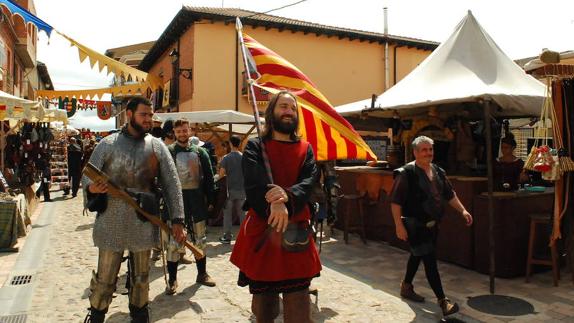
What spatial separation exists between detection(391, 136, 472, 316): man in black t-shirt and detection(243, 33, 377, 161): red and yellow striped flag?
1.94 feet

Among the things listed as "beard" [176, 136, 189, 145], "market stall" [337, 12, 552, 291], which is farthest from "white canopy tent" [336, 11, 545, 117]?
"beard" [176, 136, 189, 145]

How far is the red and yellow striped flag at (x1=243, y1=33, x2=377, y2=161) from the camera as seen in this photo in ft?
13.5

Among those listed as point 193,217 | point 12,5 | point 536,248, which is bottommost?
point 536,248

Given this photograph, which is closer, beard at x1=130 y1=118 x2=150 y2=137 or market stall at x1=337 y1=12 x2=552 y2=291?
beard at x1=130 y1=118 x2=150 y2=137

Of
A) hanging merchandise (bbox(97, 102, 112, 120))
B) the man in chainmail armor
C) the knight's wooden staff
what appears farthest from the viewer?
hanging merchandise (bbox(97, 102, 112, 120))

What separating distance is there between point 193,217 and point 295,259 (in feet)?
8.82

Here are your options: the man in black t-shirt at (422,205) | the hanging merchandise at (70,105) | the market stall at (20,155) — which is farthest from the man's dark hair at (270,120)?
the hanging merchandise at (70,105)

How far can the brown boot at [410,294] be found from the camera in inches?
190

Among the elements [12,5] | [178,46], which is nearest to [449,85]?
[12,5]

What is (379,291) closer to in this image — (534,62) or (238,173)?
(534,62)

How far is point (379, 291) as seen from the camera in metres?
5.22

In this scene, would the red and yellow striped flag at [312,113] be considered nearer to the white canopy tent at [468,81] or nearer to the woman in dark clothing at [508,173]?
the white canopy tent at [468,81]

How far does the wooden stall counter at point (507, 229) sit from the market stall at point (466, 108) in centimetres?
2

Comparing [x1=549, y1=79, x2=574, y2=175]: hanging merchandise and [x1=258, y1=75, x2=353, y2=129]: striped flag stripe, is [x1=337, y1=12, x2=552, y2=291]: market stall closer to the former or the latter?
[x1=549, y1=79, x2=574, y2=175]: hanging merchandise
